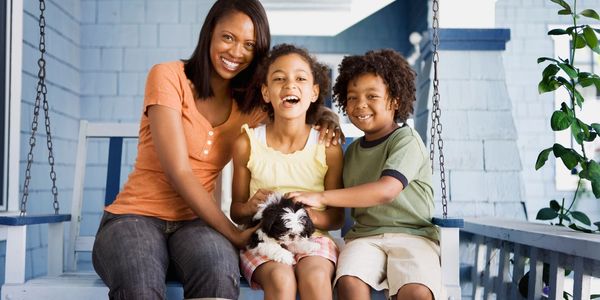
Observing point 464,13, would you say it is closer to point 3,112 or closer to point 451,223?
point 451,223

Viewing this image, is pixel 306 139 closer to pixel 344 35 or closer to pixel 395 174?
pixel 395 174

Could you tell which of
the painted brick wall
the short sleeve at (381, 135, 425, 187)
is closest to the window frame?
the short sleeve at (381, 135, 425, 187)

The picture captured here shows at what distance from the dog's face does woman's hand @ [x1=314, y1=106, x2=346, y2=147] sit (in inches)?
16.8

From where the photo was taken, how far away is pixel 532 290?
2414 mm

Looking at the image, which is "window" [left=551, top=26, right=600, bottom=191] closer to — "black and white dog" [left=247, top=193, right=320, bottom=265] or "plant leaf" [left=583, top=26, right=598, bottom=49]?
"plant leaf" [left=583, top=26, right=598, bottom=49]

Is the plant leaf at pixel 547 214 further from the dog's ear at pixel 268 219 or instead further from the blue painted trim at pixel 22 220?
the blue painted trim at pixel 22 220

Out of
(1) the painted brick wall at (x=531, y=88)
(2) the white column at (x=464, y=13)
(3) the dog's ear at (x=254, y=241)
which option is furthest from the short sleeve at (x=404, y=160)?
(1) the painted brick wall at (x=531, y=88)

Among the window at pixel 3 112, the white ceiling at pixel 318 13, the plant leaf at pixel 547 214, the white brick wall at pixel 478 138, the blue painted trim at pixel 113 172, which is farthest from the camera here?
the white ceiling at pixel 318 13

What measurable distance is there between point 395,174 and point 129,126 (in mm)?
1390

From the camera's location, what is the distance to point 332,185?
7.17 feet

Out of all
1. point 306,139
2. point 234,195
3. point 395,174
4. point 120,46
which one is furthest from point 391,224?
Result: point 120,46

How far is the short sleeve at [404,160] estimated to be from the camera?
79.1 inches

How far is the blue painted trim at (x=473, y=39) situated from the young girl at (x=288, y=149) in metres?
1.52

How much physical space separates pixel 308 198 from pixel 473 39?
2.07m
